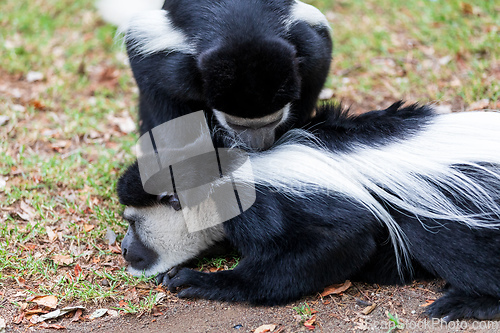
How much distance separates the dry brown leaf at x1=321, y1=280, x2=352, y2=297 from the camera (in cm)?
280

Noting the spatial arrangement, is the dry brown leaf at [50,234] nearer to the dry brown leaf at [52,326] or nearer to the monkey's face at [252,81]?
the dry brown leaf at [52,326]

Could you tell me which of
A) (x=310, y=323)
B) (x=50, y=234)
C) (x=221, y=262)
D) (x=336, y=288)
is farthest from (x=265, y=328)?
(x=50, y=234)

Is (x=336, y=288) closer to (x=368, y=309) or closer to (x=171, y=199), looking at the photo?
(x=368, y=309)

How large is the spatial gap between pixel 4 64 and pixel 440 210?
4613 millimetres

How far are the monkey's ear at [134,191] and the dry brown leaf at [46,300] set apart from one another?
0.65 metres

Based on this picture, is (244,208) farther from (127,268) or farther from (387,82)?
(387,82)

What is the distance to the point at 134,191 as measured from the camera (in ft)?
9.71

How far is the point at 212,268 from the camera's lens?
313 centimetres

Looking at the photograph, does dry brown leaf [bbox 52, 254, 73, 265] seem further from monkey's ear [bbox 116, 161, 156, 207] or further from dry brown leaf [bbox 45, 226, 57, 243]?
monkey's ear [bbox 116, 161, 156, 207]

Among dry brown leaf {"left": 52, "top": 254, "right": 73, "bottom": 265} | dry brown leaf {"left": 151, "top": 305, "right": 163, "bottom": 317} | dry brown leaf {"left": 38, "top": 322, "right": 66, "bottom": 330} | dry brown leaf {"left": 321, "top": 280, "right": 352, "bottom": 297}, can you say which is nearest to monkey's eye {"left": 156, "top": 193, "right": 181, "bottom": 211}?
dry brown leaf {"left": 151, "top": 305, "right": 163, "bottom": 317}

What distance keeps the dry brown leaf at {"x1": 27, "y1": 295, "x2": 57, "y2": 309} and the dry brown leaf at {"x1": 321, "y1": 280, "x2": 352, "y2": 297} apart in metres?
1.43

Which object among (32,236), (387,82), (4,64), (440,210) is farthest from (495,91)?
(4,64)

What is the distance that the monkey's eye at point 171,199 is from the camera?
2.89 metres

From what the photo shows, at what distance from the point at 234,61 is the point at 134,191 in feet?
3.07
